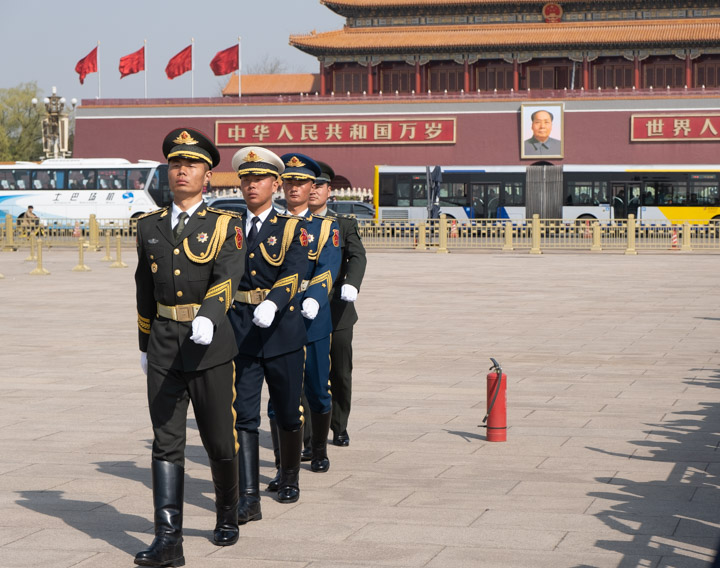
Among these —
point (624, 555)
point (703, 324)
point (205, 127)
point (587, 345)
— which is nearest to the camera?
point (624, 555)

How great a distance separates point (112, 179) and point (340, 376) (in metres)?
30.0

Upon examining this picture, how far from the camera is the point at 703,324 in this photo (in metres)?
10.9

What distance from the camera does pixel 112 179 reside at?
3459 centimetres

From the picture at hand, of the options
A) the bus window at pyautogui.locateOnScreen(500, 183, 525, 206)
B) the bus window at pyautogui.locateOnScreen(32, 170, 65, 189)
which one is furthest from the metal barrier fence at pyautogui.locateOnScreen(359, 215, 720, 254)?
the bus window at pyautogui.locateOnScreen(32, 170, 65, 189)

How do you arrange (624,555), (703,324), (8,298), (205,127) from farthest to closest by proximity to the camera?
1. (205,127)
2. (8,298)
3. (703,324)
4. (624,555)

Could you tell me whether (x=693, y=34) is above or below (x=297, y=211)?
above

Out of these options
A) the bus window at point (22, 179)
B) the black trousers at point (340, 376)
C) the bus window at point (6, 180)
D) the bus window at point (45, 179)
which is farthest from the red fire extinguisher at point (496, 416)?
the bus window at point (6, 180)

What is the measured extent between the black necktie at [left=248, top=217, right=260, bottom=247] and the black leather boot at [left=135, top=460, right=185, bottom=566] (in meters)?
1.05

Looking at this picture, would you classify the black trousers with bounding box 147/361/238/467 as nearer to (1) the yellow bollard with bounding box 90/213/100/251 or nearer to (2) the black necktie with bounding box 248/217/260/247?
(2) the black necktie with bounding box 248/217/260/247

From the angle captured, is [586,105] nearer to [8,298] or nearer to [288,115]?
[288,115]

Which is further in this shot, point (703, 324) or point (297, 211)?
point (703, 324)

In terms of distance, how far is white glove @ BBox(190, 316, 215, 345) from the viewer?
3838 millimetres

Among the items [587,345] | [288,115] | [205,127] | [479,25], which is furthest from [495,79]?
[587,345]

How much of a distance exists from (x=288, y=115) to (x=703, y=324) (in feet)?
104
